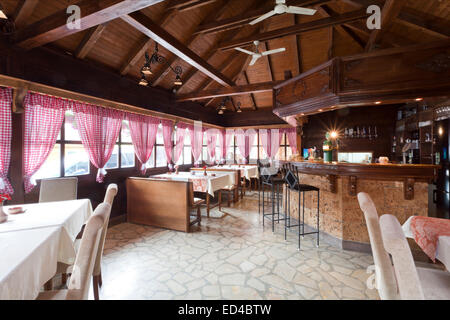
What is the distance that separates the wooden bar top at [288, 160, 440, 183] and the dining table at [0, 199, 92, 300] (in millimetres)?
3300

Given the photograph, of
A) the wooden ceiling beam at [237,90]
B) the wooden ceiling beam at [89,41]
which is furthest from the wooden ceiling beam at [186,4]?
the wooden ceiling beam at [237,90]

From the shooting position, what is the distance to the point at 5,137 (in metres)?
2.82

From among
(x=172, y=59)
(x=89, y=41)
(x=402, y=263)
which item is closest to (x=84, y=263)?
(x=402, y=263)

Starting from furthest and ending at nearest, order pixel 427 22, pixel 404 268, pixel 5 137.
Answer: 1. pixel 427 22
2. pixel 5 137
3. pixel 404 268

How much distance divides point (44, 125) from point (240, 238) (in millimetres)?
3612

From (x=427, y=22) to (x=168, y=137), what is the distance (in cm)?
575

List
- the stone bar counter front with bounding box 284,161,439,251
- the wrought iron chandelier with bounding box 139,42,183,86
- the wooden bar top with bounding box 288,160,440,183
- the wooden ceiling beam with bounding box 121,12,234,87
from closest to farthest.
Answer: the wooden ceiling beam with bounding box 121,12,234,87 → the wooden bar top with bounding box 288,160,440,183 → the stone bar counter front with bounding box 284,161,439,251 → the wrought iron chandelier with bounding box 139,42,183,86

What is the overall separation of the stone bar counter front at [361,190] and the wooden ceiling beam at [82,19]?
10.5 ft

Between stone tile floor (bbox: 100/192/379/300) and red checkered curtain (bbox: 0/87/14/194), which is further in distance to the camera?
red checkered curtain (bbox: 0/87/14/194)

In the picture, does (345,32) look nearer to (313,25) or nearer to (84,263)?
(313,25)

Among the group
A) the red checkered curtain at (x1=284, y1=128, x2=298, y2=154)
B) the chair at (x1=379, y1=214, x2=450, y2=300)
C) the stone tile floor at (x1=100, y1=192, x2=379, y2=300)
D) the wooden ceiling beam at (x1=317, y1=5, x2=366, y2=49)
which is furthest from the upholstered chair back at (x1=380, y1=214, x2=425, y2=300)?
the red checkered curtain at (x1=284, y1=128, x2=298, y2=154)

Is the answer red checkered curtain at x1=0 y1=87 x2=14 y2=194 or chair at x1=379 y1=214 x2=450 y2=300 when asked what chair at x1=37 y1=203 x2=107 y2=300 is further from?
red checkered curtain at x1=0 y1=87 x2=14 y2=194

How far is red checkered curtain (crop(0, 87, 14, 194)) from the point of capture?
2.79 m
